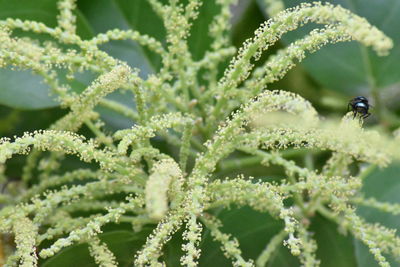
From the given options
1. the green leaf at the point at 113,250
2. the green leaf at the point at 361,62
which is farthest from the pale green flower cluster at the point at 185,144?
the green leaf at the point at 361,62

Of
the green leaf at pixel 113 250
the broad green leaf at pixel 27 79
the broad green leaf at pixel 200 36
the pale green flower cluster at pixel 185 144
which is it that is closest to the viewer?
the pale green flower cluster at pixel 185 144

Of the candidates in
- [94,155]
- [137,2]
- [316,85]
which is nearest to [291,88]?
[316,85]

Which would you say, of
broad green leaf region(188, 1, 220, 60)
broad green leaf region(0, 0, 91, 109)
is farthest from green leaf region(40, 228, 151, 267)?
broad green leaf region(188, 1, 220, 60)

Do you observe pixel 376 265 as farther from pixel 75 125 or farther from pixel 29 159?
pixel 29 159

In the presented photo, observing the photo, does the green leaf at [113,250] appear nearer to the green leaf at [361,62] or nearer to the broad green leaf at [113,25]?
the broad green leaf at [113,25]

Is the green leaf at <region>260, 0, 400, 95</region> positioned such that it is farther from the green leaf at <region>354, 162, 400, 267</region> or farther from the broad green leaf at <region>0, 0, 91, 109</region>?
the broad green leaf at <region>0, 0, 91, 109</region>

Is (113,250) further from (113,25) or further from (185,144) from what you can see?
(113,25)

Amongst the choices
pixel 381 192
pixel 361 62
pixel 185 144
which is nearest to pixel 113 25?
pixel 185 144
